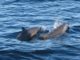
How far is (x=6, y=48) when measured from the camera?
13.9 metres

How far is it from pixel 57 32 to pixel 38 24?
2.12 meters

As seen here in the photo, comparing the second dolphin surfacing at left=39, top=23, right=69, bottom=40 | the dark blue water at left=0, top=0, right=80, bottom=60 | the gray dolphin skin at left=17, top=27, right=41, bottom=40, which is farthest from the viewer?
the gray dolphin skin at left=17, top=27, right=41, bottom=40

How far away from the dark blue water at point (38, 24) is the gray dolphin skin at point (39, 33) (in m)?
0.27

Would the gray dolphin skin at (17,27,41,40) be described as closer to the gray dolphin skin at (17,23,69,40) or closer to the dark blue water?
the gray dolphin skin at (17,23,69,40)

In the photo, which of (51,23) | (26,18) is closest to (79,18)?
(51,23)

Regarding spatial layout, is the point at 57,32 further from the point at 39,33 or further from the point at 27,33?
the point at 27,33

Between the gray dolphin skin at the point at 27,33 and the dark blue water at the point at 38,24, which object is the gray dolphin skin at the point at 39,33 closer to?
the gray dolphin skin at the point at 27,33

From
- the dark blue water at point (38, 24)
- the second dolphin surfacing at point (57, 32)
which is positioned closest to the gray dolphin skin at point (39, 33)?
the second dolphin surfacing at point (57, 32)

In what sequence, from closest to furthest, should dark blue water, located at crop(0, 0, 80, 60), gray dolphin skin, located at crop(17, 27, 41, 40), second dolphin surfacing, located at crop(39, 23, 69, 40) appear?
dark blue water, located at crop(0, 0, 80, 60) < second dolphin surfacing, located at crop(39, 23, 69, 40) < gray dolphin skin, located at crop(17, 27, 41, 40)

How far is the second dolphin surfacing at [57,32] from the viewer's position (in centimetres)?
1491

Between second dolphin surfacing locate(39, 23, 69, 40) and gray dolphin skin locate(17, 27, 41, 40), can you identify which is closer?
second dolphin surfacing locate(39, 23, 69, 40)

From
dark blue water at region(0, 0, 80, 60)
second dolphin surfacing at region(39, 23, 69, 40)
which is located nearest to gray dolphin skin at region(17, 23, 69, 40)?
second dolphin surfacing at region(39, 23, 69, 40)

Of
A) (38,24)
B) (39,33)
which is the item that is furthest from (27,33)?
(38,24)

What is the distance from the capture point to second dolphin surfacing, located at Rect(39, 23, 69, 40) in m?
14.9
